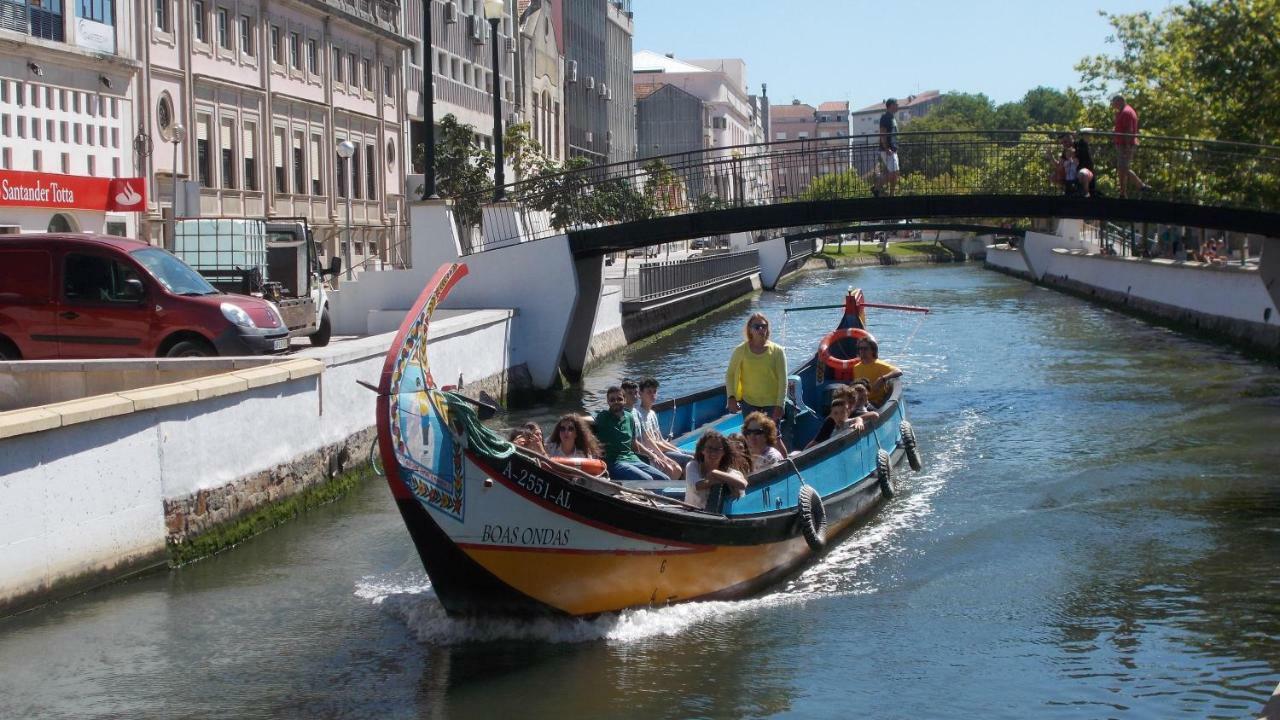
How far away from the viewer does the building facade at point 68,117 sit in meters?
32.4

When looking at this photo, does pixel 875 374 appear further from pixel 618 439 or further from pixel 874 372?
pixel 618 439

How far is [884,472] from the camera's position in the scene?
1733cm

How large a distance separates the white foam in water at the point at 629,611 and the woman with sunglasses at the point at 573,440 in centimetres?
153

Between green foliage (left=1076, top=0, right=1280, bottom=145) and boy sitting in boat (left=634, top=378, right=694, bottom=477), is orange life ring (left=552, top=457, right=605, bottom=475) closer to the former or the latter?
Result: boy sitting in boat (left=634, top=378, right=694, bottom=477)

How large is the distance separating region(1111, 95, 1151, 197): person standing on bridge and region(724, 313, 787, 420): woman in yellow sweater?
1279 cm

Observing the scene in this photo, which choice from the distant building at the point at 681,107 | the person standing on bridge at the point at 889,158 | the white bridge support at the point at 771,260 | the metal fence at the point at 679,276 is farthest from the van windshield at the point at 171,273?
the distant building at the point at 681,107

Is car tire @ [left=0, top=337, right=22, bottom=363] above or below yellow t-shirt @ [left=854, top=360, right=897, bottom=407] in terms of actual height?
above

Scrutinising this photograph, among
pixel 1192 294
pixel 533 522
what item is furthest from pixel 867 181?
pixel 533 522

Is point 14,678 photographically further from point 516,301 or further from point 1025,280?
point 1025,280

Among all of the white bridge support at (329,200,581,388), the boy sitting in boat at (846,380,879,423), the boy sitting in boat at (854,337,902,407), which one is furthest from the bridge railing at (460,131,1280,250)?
the boy sitting in boat at (846,380,879,423)

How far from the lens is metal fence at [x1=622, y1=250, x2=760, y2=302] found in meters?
41.7

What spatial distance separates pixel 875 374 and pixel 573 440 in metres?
7.88

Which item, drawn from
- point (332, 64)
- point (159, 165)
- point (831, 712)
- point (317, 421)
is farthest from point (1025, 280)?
point (831, 712)

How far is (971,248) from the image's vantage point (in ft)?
400
